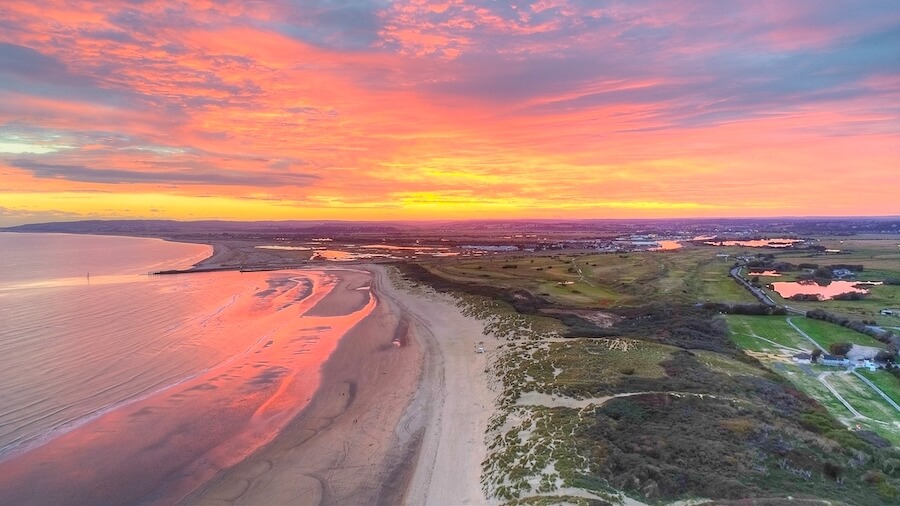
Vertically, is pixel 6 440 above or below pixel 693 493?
below

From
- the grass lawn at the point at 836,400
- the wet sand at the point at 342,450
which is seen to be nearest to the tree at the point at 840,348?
the grass lawn at the point at 836,400

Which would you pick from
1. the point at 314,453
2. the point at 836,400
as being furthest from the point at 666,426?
the point at 314,453

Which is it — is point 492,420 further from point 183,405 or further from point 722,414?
point 183,405

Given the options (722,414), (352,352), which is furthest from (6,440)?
(722,414)

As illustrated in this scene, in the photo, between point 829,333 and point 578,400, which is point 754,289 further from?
point 578,400

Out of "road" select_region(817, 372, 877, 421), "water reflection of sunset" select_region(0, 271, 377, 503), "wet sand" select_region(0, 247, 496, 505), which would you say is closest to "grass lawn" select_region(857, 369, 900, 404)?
"road" select_region(817, 372, 877, 421)
